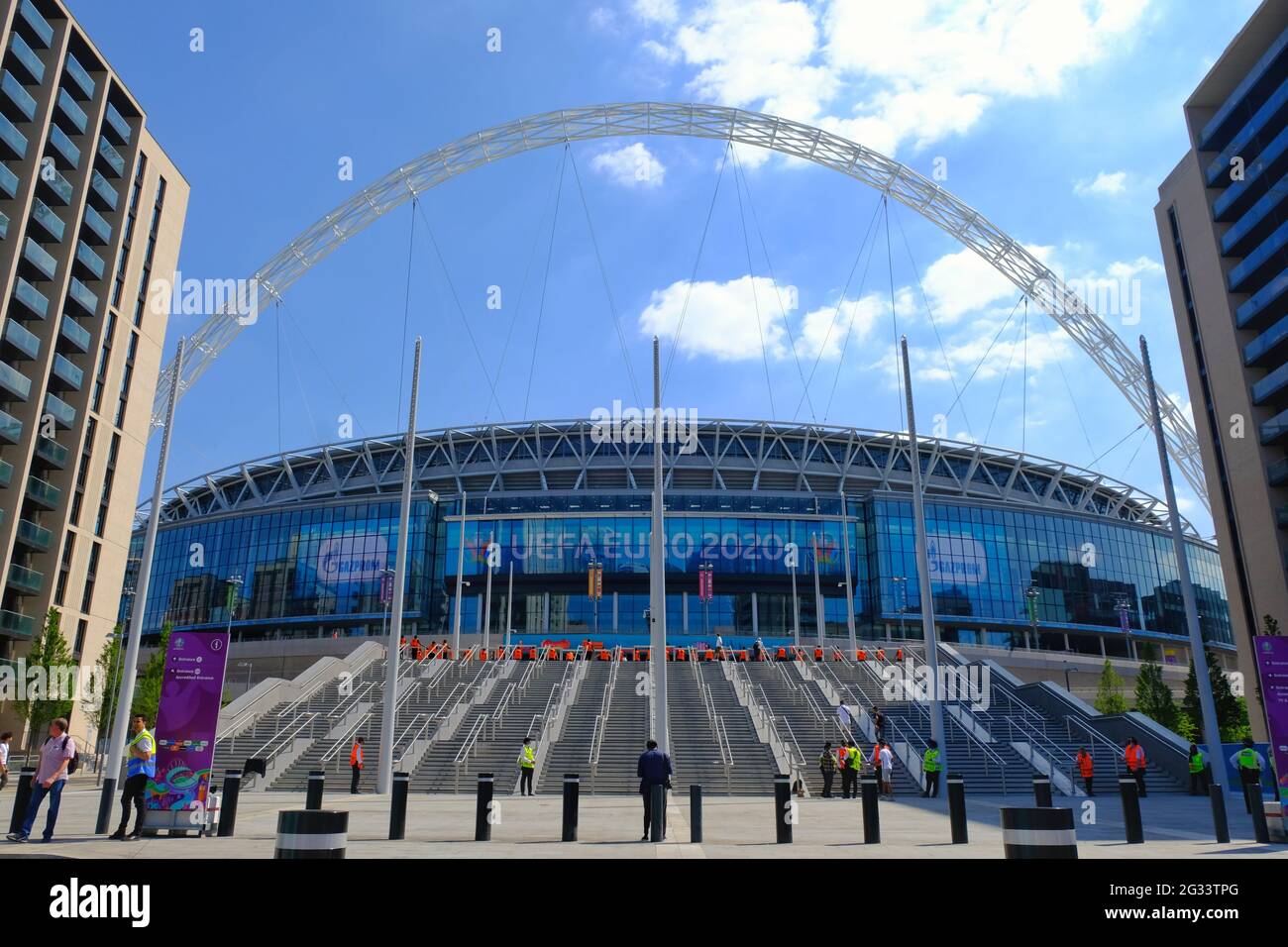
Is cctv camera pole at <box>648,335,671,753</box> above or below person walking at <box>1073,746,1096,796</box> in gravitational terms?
above

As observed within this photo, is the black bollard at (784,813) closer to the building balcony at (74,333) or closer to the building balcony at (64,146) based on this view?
the building balcony at (74,333)

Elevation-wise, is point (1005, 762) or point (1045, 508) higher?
point (1045, 508)

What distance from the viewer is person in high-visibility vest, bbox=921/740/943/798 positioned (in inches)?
980

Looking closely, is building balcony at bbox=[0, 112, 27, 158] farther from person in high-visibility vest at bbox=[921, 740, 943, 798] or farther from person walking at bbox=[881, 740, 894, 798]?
person in high-visibility vest at bbox=[921, 740, 943, 798]

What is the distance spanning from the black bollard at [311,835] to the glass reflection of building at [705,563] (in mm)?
72027

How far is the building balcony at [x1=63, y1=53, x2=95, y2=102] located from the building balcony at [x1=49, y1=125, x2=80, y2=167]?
3006 mm

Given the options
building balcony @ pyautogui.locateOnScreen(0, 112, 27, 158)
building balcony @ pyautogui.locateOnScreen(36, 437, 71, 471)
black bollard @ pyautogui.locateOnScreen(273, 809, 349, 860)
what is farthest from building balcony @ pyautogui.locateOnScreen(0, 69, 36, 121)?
black bollard @ pyautogui.locateOnScreen(273, 809, 349, 860)

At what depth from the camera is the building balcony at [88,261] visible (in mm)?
57875

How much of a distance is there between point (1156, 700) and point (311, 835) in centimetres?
4608

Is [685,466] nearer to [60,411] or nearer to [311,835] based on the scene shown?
[60,411]
